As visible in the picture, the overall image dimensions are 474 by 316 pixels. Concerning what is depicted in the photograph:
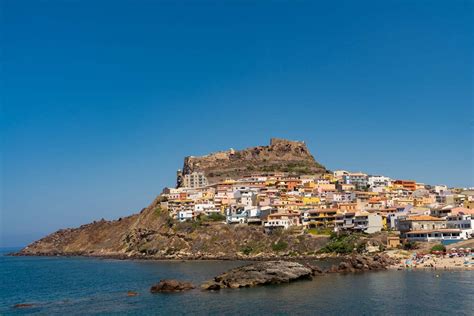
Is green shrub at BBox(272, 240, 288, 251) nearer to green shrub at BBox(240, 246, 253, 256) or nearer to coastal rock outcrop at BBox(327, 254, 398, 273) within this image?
green shrub at BBox(240, 246, 253, 256)

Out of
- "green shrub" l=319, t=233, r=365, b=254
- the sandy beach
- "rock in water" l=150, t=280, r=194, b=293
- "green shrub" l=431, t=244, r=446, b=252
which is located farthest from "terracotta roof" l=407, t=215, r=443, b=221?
"rock in water" l=150, t=280, r=194, b=293

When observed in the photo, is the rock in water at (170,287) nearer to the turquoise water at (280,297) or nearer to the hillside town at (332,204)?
the turquoise water at (280,297)

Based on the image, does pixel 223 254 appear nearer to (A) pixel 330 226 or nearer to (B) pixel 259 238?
(B) pixel 259 238

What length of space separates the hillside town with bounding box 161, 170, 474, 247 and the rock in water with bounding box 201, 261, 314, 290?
2558 centimetres

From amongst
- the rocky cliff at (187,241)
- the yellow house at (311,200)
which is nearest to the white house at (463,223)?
the rocky cliff at (187,241)

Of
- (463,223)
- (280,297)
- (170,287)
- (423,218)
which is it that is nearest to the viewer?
(280,297)

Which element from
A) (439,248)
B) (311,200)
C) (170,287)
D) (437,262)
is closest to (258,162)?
(311,200)

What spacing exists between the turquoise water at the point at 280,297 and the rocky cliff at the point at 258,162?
77.6 metres

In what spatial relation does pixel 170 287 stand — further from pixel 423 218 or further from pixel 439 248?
pixel 423 218

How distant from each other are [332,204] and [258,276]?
46.4 meters

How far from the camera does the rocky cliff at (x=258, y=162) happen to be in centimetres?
13850

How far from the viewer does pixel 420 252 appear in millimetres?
67438

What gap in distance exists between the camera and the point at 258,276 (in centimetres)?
5200

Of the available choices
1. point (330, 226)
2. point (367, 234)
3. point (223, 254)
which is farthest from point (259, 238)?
point (367, 234)
